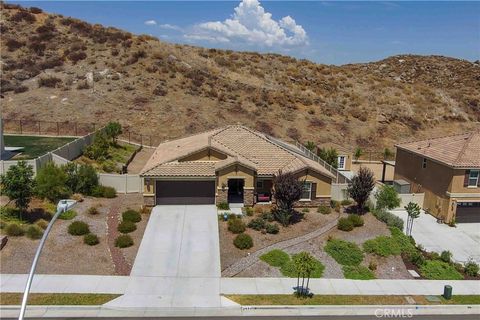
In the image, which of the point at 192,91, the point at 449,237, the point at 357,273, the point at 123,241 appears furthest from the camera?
the point at 192,91

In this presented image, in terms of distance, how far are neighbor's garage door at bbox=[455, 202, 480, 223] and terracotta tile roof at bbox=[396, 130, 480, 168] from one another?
3267 mm

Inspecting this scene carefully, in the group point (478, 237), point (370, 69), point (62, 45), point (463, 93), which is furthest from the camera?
point (370, 69)

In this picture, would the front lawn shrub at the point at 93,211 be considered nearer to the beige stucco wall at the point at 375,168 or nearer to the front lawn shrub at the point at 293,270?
the front lawn shrub at the point at 293,270

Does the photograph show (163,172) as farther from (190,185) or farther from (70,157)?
(70,157)

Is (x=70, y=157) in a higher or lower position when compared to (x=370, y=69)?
lower

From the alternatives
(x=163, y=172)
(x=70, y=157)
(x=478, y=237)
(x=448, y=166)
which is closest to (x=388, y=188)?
(x=448, y=166)

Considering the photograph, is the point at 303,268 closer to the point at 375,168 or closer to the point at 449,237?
the point at 449,237

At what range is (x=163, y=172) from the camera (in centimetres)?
3197

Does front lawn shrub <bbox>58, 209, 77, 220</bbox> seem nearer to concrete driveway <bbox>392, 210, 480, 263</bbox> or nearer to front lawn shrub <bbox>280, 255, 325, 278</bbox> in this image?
front lawn shrub <bbox>280, 255, 325, 278</bbox>

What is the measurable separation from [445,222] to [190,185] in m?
19.8

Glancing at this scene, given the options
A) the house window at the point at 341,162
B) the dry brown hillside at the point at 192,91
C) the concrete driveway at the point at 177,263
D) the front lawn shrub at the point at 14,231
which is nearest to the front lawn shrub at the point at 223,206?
the concrete driveway at the point at 177,263

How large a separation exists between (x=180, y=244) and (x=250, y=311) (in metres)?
8.11

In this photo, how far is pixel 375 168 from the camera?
2032 inches

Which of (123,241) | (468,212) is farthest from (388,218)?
(123,241)
